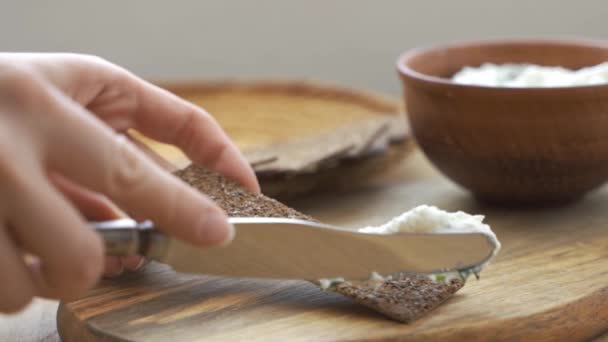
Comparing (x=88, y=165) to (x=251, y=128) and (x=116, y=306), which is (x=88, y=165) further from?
(x=251, y=128)

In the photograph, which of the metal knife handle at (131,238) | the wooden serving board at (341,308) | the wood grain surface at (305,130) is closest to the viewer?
the metal knife handle at (131,238)

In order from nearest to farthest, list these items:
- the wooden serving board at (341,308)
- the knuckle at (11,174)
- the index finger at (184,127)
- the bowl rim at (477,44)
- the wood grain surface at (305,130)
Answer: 1. the knuckle at (11,174)
2. the wooden serving board at (341,308)
3. the index finger at (184,127)
4. the bowl rim at (477,44)
5. the wood grain surface at (305,130)

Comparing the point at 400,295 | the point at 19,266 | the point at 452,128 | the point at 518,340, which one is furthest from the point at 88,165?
the point at 452,128

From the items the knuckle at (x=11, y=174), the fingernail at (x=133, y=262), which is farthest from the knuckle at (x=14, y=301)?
the fingernail at (x=133, y=262)

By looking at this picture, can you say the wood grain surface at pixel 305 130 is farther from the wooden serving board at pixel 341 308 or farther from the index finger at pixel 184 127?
the wooden serving board at pixel 341 308

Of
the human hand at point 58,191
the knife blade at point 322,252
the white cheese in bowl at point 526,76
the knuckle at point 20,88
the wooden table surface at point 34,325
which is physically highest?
the knuckle at point 20,88

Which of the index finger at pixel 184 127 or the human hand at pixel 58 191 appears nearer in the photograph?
the human hand at pixel 58 191

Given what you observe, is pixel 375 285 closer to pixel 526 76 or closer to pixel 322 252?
pixel 322 252
